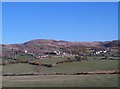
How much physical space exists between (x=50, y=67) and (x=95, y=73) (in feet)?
23.7

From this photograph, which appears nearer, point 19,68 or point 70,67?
point 70,67

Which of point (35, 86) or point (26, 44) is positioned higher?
point (26, 44)

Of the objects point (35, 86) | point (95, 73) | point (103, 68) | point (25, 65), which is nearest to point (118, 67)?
point (103, 68)

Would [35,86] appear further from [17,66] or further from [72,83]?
[17,66]

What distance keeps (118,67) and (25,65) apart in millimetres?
11480

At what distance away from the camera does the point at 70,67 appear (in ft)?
143

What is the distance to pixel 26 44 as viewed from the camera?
102m

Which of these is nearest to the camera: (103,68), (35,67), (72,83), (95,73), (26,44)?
(72,83)

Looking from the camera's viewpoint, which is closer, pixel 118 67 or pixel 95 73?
pixel 95 73

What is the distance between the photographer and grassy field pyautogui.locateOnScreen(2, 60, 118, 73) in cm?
4153

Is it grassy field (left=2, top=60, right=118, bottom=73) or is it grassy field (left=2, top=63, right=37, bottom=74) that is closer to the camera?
grassy field (left=2, top=60, right=118, bottom=73)

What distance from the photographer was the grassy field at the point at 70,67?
41.5 m

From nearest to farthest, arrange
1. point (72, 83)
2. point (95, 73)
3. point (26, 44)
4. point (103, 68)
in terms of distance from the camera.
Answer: point (72, 83)
point (95, 73)
point (103, 68)
point (26, 44)

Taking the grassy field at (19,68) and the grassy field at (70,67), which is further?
the grassy field at (19,68)
